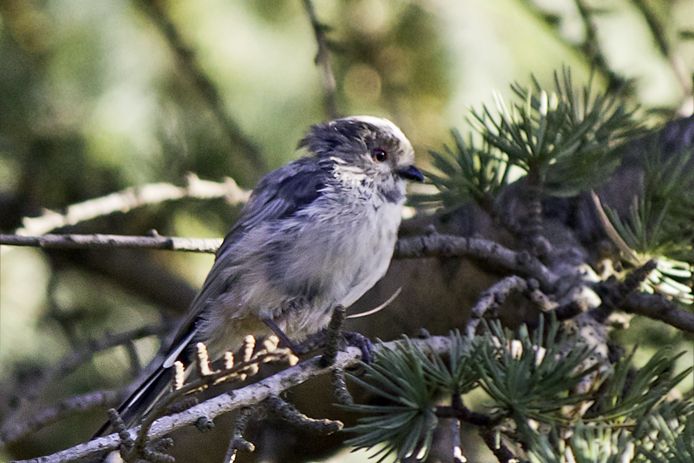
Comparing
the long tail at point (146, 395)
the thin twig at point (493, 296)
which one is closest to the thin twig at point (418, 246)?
the thin twig at point (493, 296)

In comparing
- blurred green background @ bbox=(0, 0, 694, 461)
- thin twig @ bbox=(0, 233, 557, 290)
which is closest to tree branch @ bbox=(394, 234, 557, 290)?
thin twig @ bbox=(0, 233, 557, 290)

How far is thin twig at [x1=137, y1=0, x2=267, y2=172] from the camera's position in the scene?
3.60 metres

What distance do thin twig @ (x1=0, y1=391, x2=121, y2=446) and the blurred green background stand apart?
855 mm

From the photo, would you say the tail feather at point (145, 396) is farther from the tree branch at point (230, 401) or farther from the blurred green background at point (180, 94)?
the blurred green background at point (180, 94)

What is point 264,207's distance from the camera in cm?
305

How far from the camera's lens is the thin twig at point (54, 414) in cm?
264

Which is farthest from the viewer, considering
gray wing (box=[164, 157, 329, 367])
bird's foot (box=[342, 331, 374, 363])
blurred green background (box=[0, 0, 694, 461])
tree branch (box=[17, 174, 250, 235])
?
blurred green background (box=[0, 0, 694, 461])

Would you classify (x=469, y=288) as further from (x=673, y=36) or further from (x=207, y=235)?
(x=673, y=36)

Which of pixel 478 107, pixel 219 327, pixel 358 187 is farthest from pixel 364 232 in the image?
pixel 478 107

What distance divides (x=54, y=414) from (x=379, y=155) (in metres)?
1.28

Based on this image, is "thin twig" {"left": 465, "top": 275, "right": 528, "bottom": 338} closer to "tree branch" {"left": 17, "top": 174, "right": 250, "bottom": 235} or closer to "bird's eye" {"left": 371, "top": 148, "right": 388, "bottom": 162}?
"bird's eye" {"left": 371, "top": 148, "right": 388, "bottom": 162}

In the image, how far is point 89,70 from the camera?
12.1ft

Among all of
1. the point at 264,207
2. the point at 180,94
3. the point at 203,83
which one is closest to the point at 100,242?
the point at 264,207

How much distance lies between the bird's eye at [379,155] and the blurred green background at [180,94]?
65 centimetres
